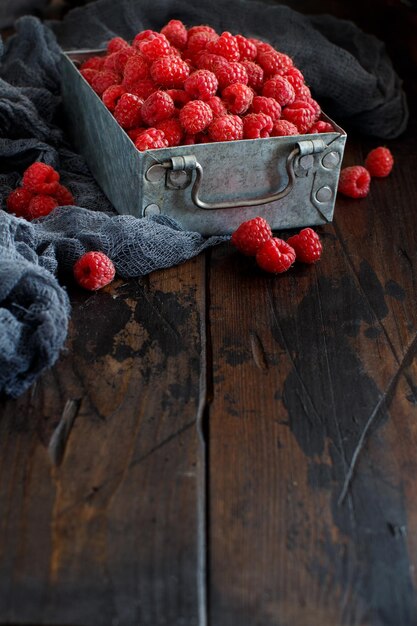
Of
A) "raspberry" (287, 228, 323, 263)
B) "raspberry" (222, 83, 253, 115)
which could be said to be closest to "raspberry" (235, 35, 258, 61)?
"raspberry" (222, 83, 253, 115)

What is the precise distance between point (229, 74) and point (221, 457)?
2.07 feet

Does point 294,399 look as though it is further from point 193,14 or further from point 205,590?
point 193,14

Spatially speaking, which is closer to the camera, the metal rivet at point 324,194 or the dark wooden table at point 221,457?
the dark wooden table at point 221,457

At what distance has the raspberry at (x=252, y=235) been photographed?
4.02ft

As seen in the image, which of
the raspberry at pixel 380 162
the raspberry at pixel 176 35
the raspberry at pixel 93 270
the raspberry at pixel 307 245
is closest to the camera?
the raspberry at pixel 93 270

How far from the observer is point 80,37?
1731mm

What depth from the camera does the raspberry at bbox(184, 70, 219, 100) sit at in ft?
4.03

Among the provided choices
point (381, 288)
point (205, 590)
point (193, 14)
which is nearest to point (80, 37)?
point (193, 14)

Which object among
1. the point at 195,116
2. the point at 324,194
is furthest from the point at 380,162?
the point at 195,116

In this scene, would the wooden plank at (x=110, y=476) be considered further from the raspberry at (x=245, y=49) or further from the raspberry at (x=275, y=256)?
the raspberry at (x=245, y=49)

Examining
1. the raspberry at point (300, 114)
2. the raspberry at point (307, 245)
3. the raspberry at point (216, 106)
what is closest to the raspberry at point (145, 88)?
the raspberry at point (216, 106)

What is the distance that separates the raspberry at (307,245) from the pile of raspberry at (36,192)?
381 millimetres

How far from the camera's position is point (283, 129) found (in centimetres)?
125

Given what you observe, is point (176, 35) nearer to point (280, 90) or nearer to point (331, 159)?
point (280, 90)
